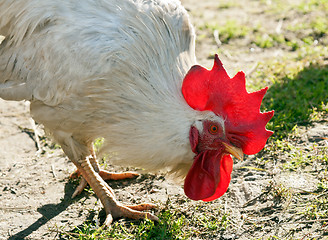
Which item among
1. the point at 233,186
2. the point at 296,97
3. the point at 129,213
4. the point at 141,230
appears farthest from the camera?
the point at 296,97

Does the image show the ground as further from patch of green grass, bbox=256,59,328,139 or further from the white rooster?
the white rooster

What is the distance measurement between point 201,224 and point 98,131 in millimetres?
1279

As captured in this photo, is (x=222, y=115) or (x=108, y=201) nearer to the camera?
(x=222, y=115)

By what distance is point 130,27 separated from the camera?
3.79m

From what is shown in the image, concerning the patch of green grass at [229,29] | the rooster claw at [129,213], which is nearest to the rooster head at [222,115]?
the rooster claw at [129,213]

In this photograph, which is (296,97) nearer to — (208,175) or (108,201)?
(208,175)

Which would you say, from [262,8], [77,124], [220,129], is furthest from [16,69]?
[262,8]

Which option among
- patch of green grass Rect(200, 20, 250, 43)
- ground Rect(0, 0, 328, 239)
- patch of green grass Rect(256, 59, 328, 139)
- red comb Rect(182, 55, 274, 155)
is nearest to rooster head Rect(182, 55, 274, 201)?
red comb Rect(182, 55, 274, 155)

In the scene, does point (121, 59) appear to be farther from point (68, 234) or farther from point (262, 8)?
point (262, 8)

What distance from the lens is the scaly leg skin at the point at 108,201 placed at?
170 inches

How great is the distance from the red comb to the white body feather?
0.16 meters

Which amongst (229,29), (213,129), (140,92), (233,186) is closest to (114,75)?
(140,92)

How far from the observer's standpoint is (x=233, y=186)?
→ 461 cm

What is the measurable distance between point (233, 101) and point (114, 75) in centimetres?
97
